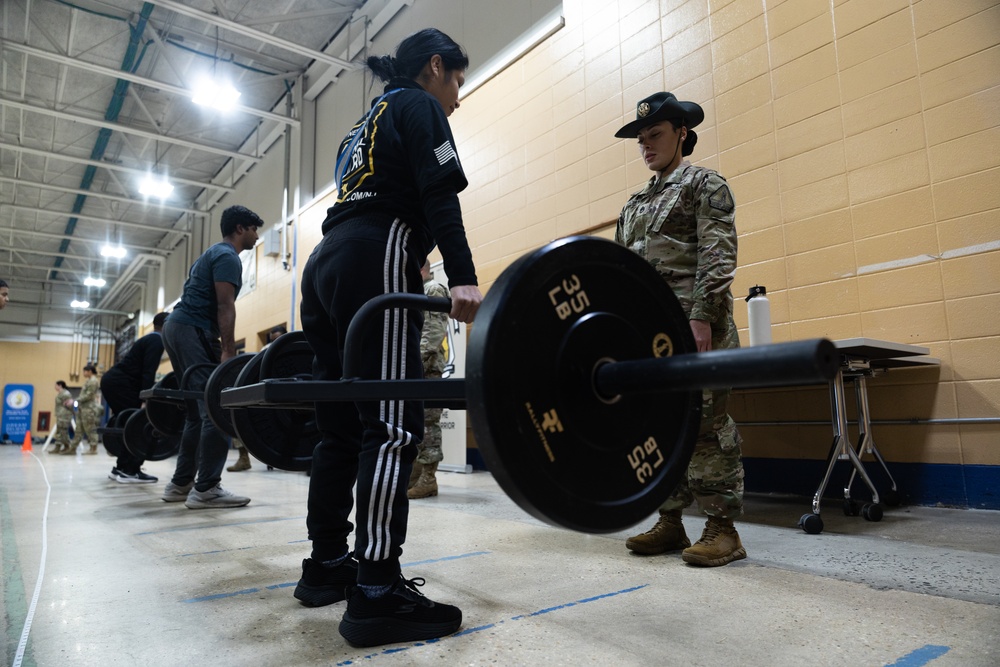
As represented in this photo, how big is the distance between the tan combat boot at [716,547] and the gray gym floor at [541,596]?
34 mm

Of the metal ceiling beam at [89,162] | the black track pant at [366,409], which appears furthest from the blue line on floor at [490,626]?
the metal ceiling beam at [89,162]

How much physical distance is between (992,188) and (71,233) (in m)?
17.1

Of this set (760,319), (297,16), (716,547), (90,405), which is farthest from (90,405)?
(716,547)

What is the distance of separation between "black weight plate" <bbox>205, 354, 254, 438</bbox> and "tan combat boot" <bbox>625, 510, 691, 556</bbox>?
4.22 ft

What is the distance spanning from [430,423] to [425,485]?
1.18ft

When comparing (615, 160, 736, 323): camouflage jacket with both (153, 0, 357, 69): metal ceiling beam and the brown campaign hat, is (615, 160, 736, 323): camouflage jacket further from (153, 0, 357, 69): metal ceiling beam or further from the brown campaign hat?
(153, 0, 357, 69): metal ceiling beam

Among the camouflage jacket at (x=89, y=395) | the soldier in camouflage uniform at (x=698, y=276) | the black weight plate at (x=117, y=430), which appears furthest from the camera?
the camouflage jacket at (x=89, y=395)

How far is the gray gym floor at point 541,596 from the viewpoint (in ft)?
3.79

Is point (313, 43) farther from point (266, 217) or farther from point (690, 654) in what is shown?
point (690, 654)

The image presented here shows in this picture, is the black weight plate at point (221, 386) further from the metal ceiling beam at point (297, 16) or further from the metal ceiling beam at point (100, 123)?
the metal ceiling beam at point (100, 123)

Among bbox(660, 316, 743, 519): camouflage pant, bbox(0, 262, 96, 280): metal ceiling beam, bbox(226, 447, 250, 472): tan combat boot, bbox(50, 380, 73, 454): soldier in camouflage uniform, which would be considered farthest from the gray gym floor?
bbox(0, 262, 96, 280): metal ceiling beam

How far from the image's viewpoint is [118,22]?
7410 mm

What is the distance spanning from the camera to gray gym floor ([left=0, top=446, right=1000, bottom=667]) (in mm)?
1156

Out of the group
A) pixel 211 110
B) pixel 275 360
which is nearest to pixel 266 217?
pixel 211 110
